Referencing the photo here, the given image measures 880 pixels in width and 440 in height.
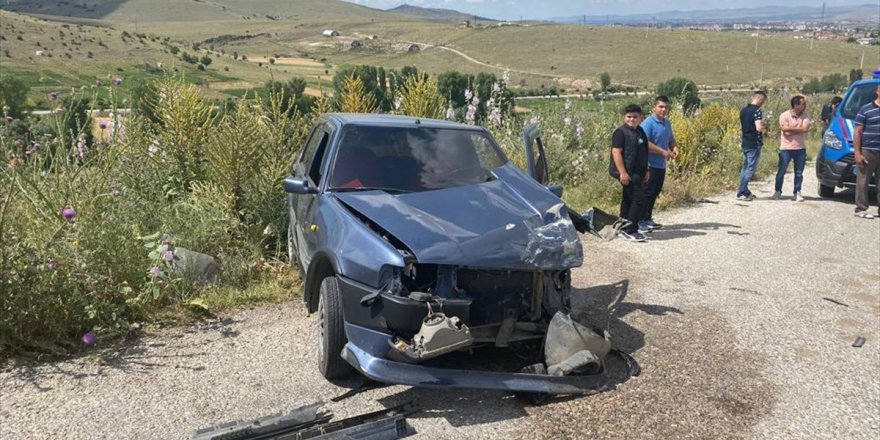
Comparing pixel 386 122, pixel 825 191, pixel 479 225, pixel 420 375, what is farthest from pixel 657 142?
pixel 420 375

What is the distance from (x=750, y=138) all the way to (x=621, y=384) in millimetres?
8179

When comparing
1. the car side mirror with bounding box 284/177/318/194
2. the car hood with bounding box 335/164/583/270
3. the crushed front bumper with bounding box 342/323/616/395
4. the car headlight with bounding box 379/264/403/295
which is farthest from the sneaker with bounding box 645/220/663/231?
the car headlight with bounding box 379/264/403/295

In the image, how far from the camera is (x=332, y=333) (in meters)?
3.95

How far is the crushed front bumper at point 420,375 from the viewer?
3.61 metres

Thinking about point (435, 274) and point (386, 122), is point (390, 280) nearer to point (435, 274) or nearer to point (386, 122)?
point (435, 274)

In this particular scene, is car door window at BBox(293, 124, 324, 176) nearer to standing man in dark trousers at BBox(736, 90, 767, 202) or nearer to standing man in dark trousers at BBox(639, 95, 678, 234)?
standing man in dark trousers at BBox(639, 95, 678, 234)

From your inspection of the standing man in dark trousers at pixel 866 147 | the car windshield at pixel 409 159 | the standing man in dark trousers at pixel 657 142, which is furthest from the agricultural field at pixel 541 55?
the car windshield at pixel 409 159

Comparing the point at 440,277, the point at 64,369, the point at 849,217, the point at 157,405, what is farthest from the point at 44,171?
the point at 849,217

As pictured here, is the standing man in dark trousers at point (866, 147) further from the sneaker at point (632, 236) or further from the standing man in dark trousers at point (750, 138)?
the sneaker at point (632, 236)

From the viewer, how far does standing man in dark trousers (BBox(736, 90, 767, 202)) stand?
1071 cm

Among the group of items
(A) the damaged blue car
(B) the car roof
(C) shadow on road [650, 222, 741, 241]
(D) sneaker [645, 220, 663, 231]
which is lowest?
(C) shadow on road [650, 222, 741, 241]

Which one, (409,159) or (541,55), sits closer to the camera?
(409,159)

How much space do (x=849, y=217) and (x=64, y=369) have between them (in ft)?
33.8

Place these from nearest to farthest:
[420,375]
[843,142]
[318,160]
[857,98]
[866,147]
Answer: [420,375], [318,160], [866,147], [843,142], [857,98]
